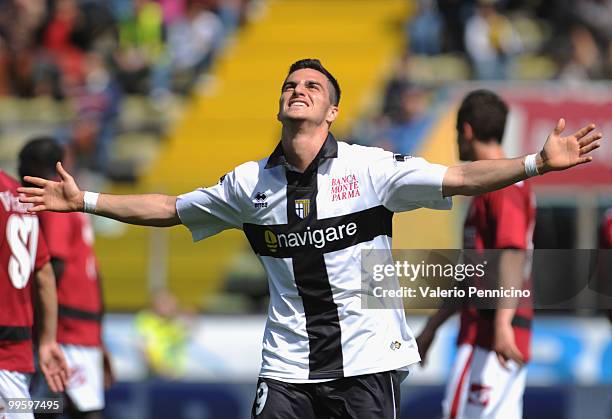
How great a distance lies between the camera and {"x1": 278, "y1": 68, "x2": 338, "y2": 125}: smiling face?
5887 millimetres

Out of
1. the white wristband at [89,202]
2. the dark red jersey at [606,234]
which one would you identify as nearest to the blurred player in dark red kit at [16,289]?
the white wristband at [89,202]

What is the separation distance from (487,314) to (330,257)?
1.52 metres

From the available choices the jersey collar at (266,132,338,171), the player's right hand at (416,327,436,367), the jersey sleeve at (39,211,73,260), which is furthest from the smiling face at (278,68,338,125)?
the jersey sleeve at (39,211,73,260)

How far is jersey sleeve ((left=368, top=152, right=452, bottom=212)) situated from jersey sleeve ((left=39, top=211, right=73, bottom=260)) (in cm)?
275

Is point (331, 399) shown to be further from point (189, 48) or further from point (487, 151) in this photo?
point (189, 48)

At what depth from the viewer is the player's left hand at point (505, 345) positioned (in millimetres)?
6703

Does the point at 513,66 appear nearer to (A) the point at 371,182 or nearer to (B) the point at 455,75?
(B) the point at 455,75

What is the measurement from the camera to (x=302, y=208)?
588cm

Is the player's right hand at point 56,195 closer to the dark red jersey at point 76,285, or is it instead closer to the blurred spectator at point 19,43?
the dark red jersey at point 76,285

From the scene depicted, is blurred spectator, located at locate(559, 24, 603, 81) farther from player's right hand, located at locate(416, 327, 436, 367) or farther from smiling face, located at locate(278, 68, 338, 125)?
smiling face, located at locate(278, 68, 338, 125)

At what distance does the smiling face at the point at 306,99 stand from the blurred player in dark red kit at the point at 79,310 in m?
2.50

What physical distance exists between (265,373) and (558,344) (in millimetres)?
7285

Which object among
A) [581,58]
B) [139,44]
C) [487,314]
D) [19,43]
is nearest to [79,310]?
[487,314]

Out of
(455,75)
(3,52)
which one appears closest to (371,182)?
(455,75)
